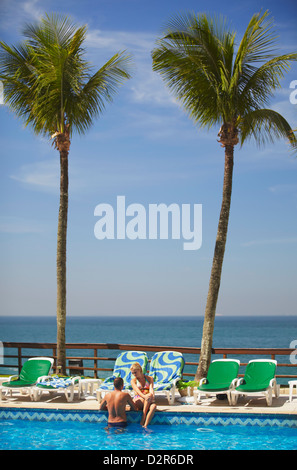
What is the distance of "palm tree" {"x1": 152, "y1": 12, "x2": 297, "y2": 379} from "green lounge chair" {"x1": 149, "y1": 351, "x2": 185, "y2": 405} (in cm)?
120

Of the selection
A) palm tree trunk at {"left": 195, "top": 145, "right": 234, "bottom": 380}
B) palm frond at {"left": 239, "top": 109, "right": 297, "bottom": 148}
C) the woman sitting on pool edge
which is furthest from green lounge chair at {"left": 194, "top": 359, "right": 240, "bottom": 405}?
palm frond at {"left": 239, "top": 109, "right": 297, "bottom": 148}

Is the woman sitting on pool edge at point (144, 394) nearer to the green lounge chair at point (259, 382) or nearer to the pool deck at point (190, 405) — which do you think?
the pool deck at point (190, 405)

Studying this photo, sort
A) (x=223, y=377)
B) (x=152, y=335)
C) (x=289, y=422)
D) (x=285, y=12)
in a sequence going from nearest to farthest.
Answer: (x=289, y=422), (x=223, y=377), (x=285, y=12), (x=152, y=335)

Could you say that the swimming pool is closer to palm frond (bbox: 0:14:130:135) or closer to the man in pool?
the man in pool

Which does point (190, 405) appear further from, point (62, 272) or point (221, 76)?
point (221, 76)

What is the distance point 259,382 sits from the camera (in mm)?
9367

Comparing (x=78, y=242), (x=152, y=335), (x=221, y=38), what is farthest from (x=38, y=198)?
(x=221, y=38)

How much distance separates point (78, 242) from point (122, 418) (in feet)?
227

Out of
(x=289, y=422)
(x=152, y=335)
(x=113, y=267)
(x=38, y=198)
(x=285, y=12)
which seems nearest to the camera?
(x=289, y=422)

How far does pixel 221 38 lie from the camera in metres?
11.4

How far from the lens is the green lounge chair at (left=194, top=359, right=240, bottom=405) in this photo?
30.1ft

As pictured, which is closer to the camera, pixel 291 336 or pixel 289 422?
pixel 289 422

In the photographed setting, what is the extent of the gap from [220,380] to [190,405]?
0.69 metres
